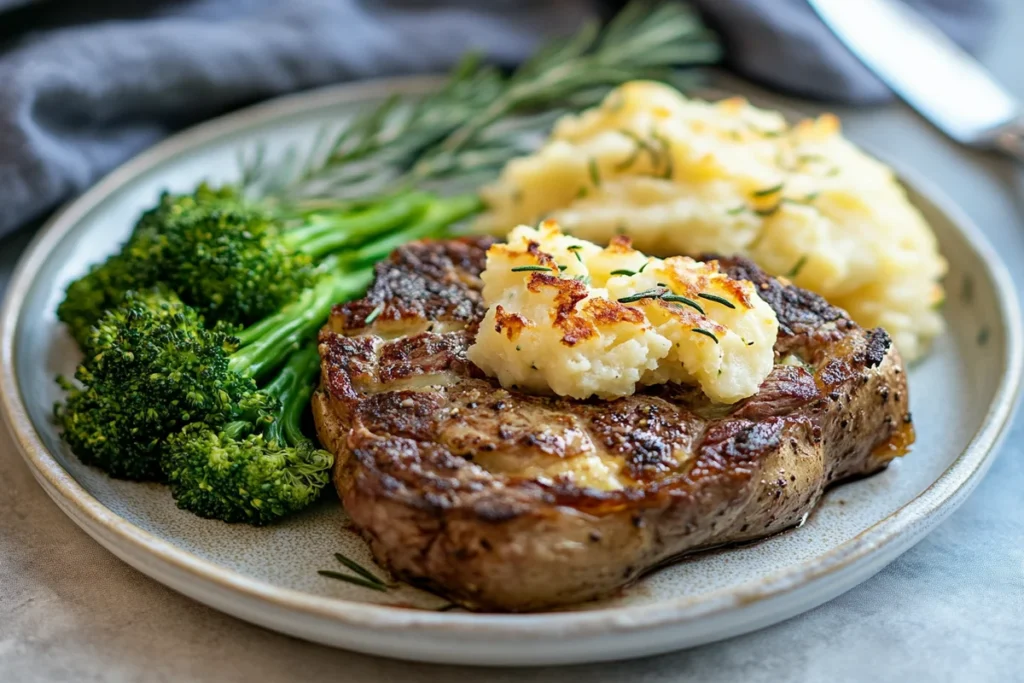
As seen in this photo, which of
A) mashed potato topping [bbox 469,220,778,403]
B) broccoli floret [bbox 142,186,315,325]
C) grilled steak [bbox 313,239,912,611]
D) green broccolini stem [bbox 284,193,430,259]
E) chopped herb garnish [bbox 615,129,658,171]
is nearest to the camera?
grilled steak [bbox 313,239,912,611]

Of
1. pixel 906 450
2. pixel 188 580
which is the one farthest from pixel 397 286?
pixel 906 450

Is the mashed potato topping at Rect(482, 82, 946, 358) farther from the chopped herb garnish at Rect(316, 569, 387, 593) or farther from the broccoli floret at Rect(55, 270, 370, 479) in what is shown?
the chopped herb garnish at Rect(316, 569, 387, 593)

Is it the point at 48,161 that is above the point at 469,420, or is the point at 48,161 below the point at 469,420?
above

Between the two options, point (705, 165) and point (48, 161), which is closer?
point (705, 165)

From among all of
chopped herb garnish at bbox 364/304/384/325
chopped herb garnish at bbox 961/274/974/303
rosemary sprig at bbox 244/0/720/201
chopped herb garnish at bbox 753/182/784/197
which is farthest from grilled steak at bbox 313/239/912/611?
rosemary sprig at bbox 244/0/720/201

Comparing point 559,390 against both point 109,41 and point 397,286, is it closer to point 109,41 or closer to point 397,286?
point 397,286

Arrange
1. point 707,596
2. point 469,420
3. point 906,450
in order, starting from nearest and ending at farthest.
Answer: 1. point 707,596
2. point 469,420
3. point 906,450
